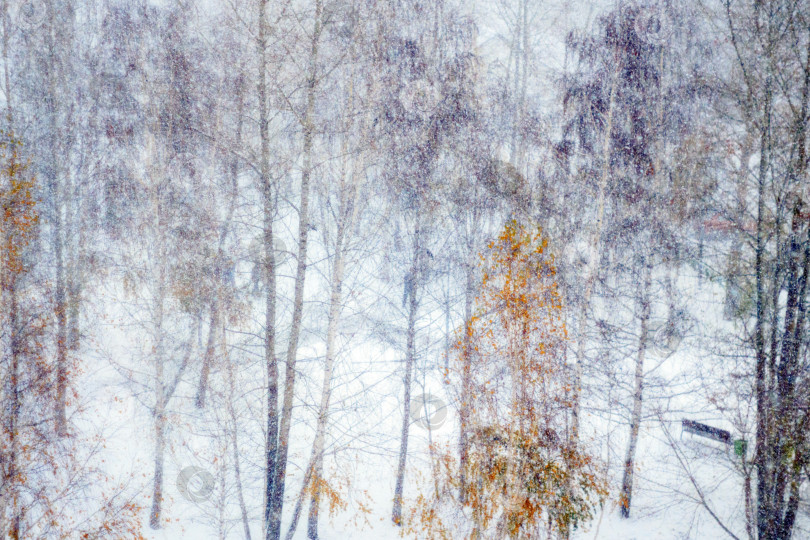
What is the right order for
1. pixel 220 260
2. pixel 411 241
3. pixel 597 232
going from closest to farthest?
pixel 597 232 < pixel 220 260 < pixel 411 241

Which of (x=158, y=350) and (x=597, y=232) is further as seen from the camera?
(x=158, y=350)

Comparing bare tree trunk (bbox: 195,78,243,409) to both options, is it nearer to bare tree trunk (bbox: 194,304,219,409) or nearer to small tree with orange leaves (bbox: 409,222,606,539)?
bare tree trunk (bbox: 194,304,219,409)

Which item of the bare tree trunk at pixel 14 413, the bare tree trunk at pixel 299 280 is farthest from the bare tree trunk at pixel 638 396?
the bare tree trunk at pixel 14 413

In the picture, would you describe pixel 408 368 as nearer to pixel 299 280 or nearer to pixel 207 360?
pixel 299 280

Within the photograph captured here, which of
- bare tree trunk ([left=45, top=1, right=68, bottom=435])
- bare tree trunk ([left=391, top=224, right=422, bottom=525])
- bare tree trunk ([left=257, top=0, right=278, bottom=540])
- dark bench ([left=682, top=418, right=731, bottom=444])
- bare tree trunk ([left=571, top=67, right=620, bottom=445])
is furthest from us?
bare tree trunk ([left=45, top=1, right=68, bottom=435])

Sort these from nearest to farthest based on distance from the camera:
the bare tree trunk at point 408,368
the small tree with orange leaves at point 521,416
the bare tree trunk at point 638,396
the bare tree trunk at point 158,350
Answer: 1. the small tree with orange leaves at point 521,416
2. the bare tree trunk at point 638,396
3. the bare tree trunk at point 158,350
4. the bare tree trunk at point 408,368

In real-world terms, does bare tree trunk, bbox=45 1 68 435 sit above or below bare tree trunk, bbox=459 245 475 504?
above

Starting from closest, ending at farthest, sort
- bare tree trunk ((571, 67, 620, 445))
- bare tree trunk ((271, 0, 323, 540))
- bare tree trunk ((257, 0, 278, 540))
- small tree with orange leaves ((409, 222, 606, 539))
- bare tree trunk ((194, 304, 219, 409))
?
small tree with orange leaves ((409, 222, 606, 539))
bare tree trunk ((257, 0, 278, 540))
bare tree trunk ((271, 0, 323, 540))
bare tree trunk ((571, 67, 620, 445))
bare tree trunk ((194, 304, 219, 409))

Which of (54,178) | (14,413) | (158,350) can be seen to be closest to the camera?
(14,413)

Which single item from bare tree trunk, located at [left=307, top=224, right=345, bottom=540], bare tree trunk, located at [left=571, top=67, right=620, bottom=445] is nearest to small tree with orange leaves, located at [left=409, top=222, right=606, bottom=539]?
bare tree trunk, located at [left=571, top=67, right=620, bottom=445]

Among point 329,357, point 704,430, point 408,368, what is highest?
point 329,357

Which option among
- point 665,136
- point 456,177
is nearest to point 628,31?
point 665,136

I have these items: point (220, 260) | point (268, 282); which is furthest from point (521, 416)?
point (220, 260)

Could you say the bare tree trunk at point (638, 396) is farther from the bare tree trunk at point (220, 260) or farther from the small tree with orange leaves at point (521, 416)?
the bare tree trunk at point (220, 260)
